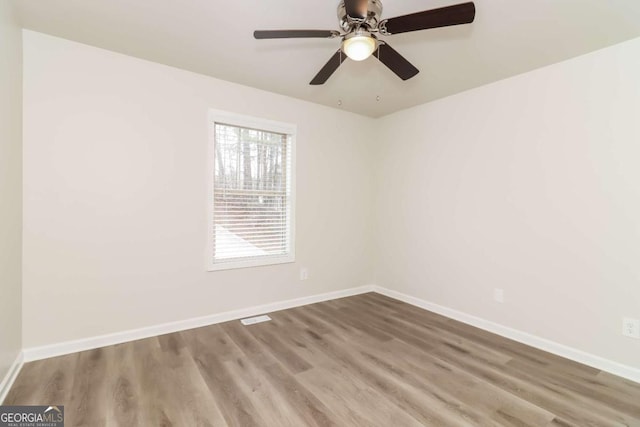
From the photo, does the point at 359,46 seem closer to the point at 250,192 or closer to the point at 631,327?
the point at 250,192

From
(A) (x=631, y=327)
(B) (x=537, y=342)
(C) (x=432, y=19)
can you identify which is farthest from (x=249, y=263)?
(A) (x=631, y=327)

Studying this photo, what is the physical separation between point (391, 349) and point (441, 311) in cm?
119

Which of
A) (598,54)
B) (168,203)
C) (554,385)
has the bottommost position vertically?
(554,385)

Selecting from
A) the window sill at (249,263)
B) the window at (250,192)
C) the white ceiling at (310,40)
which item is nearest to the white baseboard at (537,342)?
the window sill at (249,263)

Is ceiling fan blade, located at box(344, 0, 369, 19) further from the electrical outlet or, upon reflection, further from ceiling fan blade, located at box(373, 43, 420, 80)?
the electrical outlet

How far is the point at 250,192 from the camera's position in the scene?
11.2 feet

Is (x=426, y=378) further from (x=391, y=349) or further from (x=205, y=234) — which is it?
(x=205, y=234)

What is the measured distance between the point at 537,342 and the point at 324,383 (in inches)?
80.6

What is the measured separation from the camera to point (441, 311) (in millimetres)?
3518

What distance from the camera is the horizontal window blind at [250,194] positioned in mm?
3238

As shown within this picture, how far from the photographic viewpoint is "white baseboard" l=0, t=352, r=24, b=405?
6.22ft

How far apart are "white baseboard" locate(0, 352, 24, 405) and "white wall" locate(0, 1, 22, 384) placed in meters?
0.04

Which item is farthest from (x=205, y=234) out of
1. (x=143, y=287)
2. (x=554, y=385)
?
(x=554, y=385)

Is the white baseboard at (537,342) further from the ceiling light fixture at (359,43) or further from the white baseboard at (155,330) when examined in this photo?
the ceiling light fixture at (359,43)
